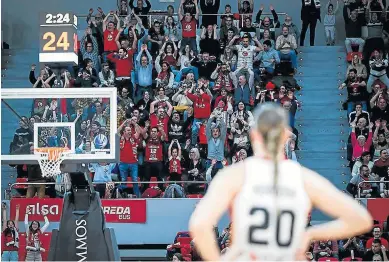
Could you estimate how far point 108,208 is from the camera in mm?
17031

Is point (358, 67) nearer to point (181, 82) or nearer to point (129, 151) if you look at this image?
point (181, 82)

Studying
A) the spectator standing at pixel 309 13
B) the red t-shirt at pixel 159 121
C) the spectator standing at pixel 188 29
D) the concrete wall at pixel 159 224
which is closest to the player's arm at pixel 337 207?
the concrete wall at pixel 159 224

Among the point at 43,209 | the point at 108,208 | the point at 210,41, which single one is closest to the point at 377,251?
the point at 108,208

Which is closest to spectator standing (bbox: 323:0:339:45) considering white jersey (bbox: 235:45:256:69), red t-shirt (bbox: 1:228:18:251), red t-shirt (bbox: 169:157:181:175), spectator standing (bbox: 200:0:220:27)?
spectator standing (bbox: 200:0:220:27)

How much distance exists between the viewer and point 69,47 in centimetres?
1334

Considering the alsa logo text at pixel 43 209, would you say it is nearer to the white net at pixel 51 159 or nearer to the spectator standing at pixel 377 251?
the white net at pixel 51 159

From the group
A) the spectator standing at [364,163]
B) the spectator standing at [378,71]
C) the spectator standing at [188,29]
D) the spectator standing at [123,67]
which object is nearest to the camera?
the spectator standing at [364,163]

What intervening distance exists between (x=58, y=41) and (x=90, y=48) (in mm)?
7290

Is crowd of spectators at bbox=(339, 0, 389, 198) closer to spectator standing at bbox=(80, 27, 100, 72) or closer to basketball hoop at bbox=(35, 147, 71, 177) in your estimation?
spectator standing at bbox=(80, 27, 100, 72)

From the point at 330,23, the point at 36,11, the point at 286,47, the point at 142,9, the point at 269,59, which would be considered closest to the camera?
the point at 269,59

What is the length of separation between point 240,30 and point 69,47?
26.9 ft

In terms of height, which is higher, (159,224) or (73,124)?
(73,124)

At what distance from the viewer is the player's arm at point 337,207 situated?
462 centimetres

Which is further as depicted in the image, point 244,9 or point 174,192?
point 244,9
